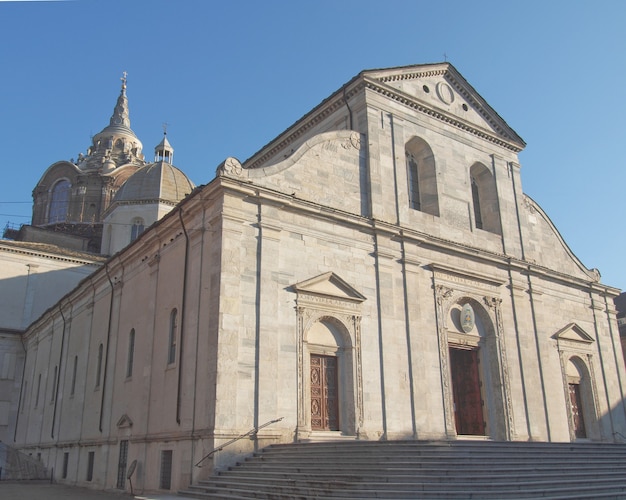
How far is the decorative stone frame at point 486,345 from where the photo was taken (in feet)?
67.7

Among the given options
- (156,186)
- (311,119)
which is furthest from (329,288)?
(156,186)

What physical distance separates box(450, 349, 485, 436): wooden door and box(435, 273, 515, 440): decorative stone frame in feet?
1.23

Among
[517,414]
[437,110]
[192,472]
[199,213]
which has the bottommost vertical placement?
[192,472]

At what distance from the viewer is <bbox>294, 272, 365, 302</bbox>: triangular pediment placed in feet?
59.0

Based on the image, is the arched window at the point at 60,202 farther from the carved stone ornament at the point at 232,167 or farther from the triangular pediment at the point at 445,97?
the carved stone ornament at the point at 232,167

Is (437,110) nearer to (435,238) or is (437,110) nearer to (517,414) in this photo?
(435,238)

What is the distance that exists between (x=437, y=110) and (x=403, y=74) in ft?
6.54

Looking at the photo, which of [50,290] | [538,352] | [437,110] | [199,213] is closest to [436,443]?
[199,213]

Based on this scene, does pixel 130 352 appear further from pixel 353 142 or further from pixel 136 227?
pixel 136 227

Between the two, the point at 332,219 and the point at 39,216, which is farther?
the point at 39,216

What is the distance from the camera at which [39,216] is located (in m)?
51.8

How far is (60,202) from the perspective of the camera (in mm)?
52094

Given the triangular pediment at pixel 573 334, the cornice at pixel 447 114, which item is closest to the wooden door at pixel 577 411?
the triangular pediment at pixel 573 334

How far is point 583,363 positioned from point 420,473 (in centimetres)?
1639
